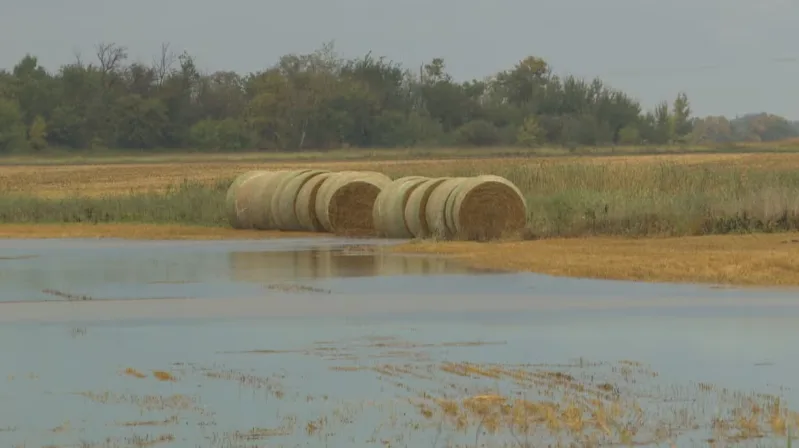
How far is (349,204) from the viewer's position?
28203 millimetres

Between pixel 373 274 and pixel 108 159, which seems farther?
pixel 108 159

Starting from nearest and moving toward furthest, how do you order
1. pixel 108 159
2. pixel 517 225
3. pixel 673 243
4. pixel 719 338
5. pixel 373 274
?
pixel 719 338 → pixel 373 274 → pixel 673 243 → pixel 517 225 → pixel 108 159

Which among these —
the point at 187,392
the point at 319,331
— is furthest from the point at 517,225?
the point at 187,392

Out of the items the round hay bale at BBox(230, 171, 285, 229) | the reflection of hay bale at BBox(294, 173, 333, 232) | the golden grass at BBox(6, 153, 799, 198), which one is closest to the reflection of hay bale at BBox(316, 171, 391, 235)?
the reflection of hay bale at BBox(294, 173, 333, 232)

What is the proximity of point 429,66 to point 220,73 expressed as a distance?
13060 mm

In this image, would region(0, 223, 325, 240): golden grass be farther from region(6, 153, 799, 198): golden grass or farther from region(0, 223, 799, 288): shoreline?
region(6, 153, 799, 198): golden grass

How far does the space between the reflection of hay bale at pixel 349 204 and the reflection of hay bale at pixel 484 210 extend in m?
2.95

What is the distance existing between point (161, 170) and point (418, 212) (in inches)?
1516

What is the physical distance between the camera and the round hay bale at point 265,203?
30219mm

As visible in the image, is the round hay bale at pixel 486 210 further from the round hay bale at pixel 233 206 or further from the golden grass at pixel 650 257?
the round hay bale at pixel 233 206

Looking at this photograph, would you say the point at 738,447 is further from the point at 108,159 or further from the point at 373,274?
the point at 108,159

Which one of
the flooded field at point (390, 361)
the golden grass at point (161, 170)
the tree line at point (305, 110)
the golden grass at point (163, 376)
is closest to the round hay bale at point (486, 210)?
the flooded field at point (390, 361)

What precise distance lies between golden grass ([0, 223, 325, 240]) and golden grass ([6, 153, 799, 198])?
385 inches

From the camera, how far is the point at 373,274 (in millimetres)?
19719
